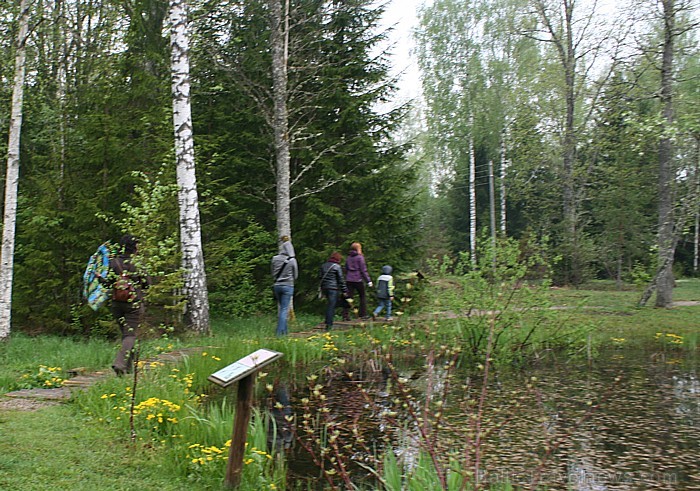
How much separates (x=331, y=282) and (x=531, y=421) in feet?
19.8

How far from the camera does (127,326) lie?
23.4 ft

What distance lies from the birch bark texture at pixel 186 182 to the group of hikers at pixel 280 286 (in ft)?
4.65

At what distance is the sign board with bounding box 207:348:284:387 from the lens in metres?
4.12

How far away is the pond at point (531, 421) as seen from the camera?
15.9ft

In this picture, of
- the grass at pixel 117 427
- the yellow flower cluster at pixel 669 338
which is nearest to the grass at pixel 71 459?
the grass at pixel 117 427

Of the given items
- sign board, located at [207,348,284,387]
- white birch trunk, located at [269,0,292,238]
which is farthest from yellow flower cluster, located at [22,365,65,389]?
Answer: white birch trunk, located at [269,0,292,238]

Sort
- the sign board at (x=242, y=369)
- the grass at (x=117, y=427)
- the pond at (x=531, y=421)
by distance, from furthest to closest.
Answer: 1. the pond at (x=531, y=421)
2. the grass at (x=117, y=427)
3. the sign board at (x=242, y=369)

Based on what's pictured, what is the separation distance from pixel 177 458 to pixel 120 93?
30.6ft

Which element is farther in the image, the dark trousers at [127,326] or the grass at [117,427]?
the dark trousers at [127,326]

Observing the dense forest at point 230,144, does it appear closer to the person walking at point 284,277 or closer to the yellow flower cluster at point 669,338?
the person walking at point 284,277

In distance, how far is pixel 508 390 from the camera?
8.12 metres

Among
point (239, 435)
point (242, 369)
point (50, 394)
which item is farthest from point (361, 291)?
point (242, 369)

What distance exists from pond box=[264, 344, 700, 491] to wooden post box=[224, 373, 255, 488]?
0.44m

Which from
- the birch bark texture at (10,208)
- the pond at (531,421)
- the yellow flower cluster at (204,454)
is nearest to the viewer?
the yellow flower cluster at (204,454)
